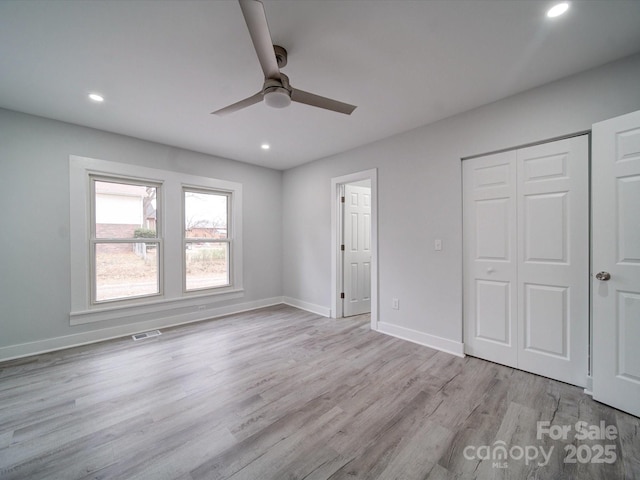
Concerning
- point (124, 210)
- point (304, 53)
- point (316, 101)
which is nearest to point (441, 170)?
point (316, 101)

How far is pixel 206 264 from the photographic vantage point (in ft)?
13.6

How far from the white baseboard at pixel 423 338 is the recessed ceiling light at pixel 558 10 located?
2.75 metres

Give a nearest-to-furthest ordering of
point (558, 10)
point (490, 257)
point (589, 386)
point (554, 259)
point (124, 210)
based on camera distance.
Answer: point (558, 10), point (589, 386), point (554, 259), point (490, 257), point (124, 210)

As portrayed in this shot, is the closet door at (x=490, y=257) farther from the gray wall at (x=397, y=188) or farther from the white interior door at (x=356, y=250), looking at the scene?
the white interior door at (x=356, y=250)

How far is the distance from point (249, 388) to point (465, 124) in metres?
3.34

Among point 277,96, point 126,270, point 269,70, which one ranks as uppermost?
point 269,70

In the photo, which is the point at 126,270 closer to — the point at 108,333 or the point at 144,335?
the point at 108,333

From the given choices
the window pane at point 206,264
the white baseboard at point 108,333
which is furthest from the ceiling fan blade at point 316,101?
the white baseboard at point 108,333

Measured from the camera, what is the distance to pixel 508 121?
242 centimetres

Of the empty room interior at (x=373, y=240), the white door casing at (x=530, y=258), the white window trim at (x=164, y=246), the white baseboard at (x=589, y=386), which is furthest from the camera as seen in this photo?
the white window trim at (x=164, y=246)

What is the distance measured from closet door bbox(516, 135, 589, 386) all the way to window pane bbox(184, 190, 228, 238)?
411 centimetres

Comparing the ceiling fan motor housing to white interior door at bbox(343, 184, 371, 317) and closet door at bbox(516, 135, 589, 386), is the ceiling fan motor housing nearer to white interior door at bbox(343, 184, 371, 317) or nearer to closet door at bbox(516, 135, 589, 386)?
closet door at bbox(516, 135, 589, 386)

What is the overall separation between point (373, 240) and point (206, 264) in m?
2.73

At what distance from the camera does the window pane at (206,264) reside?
3971 millimetres
